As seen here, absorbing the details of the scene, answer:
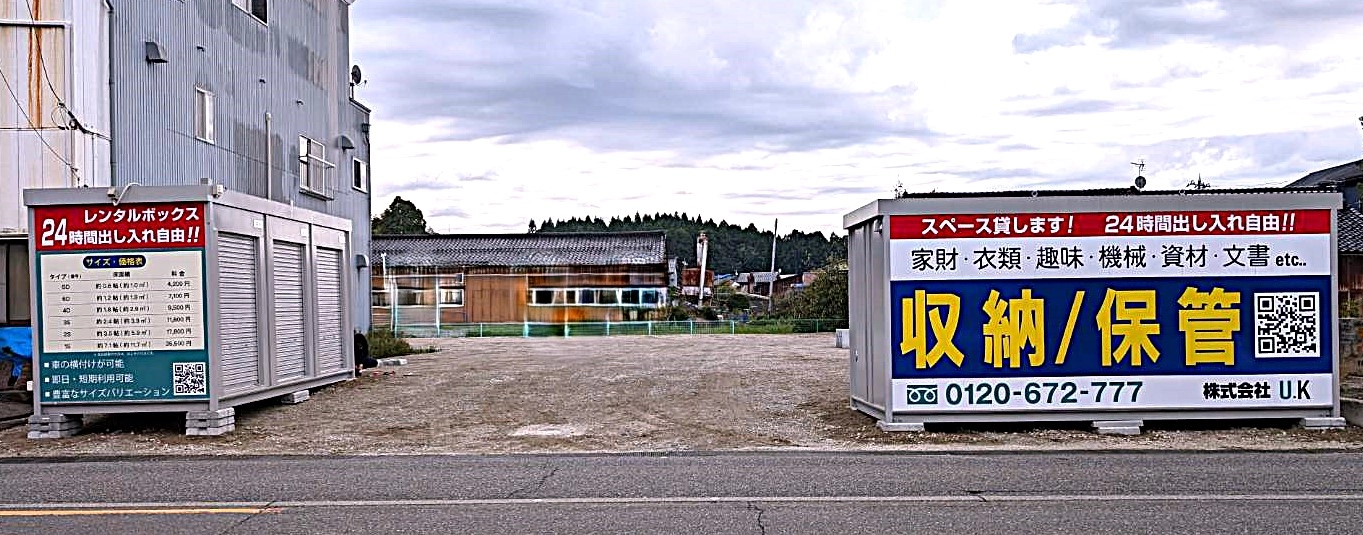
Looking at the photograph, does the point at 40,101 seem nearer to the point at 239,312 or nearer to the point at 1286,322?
the point at 239,312

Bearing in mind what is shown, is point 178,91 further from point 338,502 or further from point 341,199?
point 338,502

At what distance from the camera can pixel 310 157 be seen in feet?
93.7

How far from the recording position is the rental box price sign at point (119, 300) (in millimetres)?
14211

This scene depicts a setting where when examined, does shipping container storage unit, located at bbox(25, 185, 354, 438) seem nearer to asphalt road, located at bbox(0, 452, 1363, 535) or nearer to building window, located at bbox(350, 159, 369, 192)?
asphalt road, located at bbox(0, 452, 1363, 535)

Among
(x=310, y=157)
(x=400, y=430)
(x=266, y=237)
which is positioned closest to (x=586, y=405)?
(x=400, y=430)

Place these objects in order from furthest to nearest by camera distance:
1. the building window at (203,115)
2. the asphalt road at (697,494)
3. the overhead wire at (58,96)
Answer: the building window at (203,115), the overhead wire at (58,96), the asphalt road at (697,494)

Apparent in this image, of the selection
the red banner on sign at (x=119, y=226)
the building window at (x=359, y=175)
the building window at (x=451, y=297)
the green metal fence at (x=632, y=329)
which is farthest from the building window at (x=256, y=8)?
the building window at (x=451, y=297)

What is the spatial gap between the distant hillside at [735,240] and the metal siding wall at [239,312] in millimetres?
105656

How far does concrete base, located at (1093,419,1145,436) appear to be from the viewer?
542 inches

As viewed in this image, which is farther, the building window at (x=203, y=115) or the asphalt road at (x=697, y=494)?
the building window at (x=203, y=115)

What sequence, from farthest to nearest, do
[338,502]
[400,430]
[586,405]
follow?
[586,405], [400,430], [338,502]

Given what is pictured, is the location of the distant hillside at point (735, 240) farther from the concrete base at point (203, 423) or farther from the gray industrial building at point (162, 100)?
the concrete base at point (203, 423)

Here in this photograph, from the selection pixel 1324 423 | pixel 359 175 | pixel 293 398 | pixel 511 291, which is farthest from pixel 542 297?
pixel 1324 423

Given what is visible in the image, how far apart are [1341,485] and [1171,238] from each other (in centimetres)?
439
